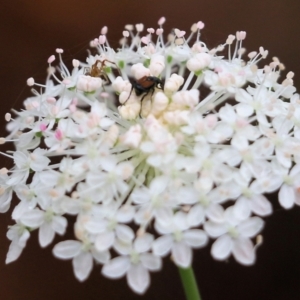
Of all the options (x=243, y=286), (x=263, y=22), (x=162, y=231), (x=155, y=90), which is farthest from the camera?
(x=263, y=22)

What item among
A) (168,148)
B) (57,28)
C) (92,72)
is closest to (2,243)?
(57,28)

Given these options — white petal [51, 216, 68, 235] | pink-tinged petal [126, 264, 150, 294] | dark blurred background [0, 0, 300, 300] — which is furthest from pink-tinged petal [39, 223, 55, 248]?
dark blurred background [0, 0, 300, 300]

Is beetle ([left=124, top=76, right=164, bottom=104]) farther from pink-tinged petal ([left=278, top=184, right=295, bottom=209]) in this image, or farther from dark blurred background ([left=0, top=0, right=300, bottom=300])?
dark blurred background ([left=0, top=0, right=300, bottom=300])

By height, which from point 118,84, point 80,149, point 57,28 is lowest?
point 80,149

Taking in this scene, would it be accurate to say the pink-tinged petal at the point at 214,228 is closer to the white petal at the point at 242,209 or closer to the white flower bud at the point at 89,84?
the white petal at the point at 242,209

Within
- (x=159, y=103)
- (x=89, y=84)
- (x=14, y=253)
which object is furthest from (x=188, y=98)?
(x=14, y=253)

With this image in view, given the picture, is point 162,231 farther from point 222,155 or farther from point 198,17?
point 198,17
